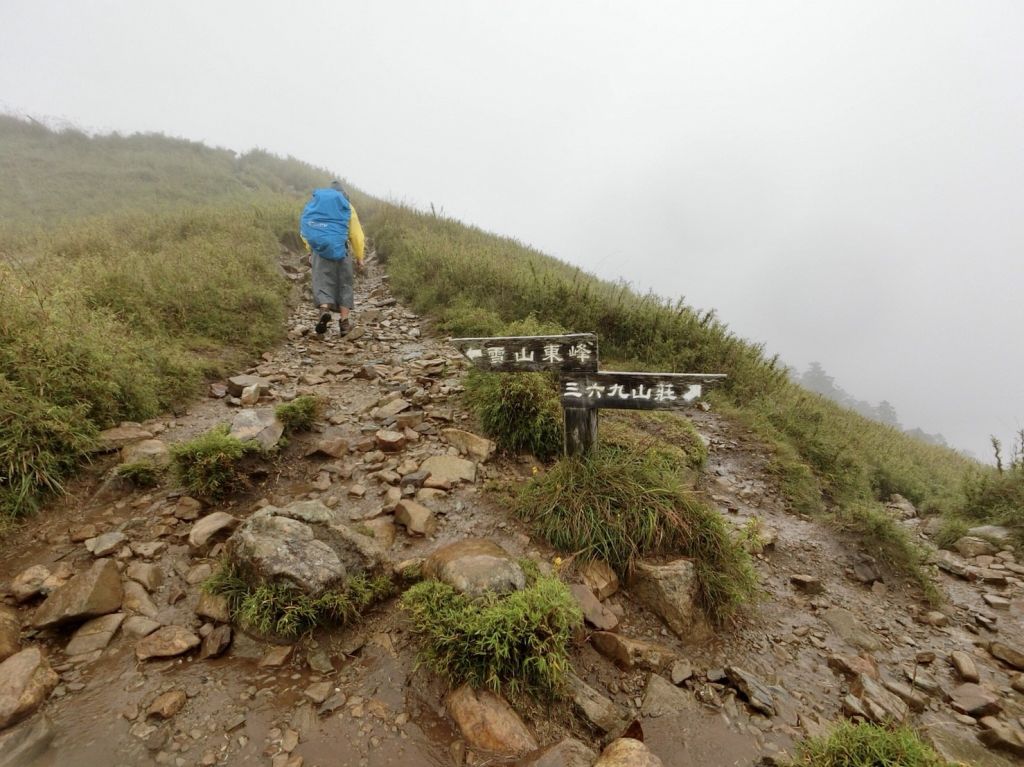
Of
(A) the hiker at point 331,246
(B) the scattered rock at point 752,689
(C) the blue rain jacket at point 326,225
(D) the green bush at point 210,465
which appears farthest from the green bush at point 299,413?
Result: (B) the scattered rock at point 752,689

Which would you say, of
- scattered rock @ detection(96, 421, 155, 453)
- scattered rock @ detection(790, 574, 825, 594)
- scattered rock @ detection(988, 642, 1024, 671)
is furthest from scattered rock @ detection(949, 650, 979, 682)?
scattered rock @ detection(96, 421, 155, 453)

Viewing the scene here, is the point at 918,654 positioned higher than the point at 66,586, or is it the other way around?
the point at 918,654

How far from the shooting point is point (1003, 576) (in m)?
4.22

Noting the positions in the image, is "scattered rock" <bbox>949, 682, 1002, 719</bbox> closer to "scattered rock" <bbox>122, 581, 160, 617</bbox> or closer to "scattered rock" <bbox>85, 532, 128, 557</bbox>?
"scattered rock" <bbox>122, 581, 160, 617</bbox>

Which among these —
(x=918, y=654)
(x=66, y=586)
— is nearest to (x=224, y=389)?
(x=66, y=586)

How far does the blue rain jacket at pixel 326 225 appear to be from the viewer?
709 centimetres

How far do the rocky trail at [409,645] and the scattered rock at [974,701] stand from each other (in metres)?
0.02

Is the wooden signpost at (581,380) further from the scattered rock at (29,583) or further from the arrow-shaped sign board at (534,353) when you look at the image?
the scattered rock at (29,583)

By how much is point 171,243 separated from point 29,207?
11.1m

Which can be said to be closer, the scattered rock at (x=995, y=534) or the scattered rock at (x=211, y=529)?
the scattered rock at (x=211, y=529)

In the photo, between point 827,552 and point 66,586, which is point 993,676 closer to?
point 827,552

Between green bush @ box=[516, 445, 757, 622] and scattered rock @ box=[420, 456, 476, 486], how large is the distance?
62 cm

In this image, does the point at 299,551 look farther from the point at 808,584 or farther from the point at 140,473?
the point at 808,584

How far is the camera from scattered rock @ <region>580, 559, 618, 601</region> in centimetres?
316
